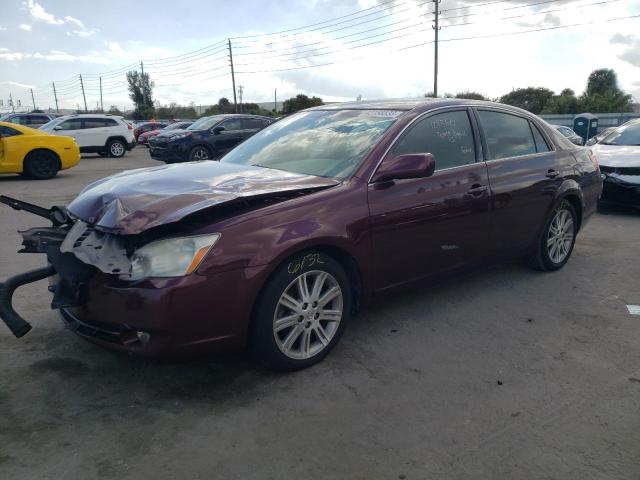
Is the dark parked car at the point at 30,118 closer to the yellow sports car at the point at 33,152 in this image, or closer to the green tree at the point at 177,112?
the yellow sports car at the point at 33,152

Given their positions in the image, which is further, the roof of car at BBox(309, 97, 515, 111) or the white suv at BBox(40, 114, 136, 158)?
the white suv at BBox(40, 114, 136, 158)

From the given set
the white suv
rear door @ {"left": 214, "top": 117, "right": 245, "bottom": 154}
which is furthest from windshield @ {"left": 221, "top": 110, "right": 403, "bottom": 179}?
the white suv

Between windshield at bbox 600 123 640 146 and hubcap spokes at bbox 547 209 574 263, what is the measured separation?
4363mm

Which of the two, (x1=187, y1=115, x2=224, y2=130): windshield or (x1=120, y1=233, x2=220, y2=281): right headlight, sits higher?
(x1=187, y1=115, x2=224, y2=130): windshield

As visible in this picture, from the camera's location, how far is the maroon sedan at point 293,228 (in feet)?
9.30

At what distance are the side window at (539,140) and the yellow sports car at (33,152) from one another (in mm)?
10993

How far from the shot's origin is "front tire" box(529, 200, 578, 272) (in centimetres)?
511

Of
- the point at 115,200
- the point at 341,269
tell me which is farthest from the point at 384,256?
the point at 115,200

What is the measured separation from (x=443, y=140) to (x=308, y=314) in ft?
5.93

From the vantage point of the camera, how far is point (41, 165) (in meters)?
12.4

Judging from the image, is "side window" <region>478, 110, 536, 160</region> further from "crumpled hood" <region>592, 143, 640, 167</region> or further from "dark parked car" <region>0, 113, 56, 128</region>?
"dark parked car" <region>0, 113, 56, 128</region>

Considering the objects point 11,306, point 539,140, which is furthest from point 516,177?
point 11,306

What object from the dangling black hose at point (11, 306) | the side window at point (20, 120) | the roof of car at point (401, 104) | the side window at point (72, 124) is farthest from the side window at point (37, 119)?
the dangling black hose at point (11, 306)

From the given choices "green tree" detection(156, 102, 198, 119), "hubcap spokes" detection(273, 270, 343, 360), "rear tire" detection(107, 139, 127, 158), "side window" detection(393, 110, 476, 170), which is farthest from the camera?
"green tree" detection(156, 102, 198, 119)
